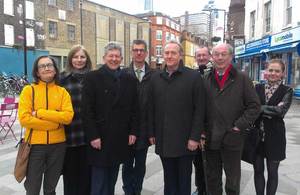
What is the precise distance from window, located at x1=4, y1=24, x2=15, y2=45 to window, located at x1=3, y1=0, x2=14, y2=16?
1061 mm

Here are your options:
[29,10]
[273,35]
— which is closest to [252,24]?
[273,35]

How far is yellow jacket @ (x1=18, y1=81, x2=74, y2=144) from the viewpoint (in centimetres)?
307

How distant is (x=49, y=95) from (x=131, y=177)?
159cm

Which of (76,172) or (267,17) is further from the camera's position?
(267,17)

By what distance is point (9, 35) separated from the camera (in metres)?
25.7

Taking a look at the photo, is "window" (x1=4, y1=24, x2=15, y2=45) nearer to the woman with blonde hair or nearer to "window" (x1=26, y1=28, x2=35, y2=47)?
"window" (x1=26, y1=28, x2=35, y2=47)

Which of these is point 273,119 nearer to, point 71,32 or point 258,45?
point 258,45

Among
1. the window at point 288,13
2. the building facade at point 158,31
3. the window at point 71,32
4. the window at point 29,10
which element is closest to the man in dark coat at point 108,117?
the window at point 288,13

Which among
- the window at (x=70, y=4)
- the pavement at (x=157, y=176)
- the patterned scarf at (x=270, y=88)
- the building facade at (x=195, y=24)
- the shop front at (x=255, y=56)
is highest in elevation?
the building facade at (x=195, y=24)

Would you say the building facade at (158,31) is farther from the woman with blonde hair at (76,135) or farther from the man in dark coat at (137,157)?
the woman with blonde hair at (76,135)

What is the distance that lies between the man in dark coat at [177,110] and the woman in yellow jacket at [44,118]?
93 centimetres

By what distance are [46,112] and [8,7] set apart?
1011 inches

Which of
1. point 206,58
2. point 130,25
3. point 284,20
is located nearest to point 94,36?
point 130,25

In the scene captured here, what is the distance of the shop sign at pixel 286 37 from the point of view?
1350 centimetres
